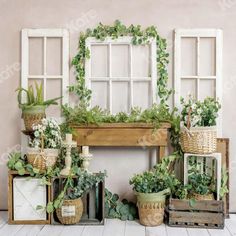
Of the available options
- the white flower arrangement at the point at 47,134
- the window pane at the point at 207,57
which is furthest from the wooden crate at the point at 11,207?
the window pane at the point at 207,57

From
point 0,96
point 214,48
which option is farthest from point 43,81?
point 214,48

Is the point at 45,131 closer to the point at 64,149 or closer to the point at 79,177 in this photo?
the point at 64,149

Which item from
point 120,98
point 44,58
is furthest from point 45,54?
point 120,98

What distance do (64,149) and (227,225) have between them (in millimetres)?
1774

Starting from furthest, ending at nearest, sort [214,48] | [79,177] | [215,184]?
[214,48]
[215,184]
[79,177]

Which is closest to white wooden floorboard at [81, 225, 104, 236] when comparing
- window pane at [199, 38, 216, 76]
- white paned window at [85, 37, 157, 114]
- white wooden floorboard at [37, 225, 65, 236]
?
white wooden floorboard at [37, 225, 65, 236]

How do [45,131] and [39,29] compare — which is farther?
[39,29]

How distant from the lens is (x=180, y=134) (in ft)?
13.0

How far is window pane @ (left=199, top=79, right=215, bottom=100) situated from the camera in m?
4.20

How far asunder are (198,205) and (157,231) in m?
0.47

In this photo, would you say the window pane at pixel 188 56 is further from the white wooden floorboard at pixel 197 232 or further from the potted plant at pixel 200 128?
the white wooden floorboard at pixel 197 232

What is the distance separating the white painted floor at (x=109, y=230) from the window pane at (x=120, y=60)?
158cm

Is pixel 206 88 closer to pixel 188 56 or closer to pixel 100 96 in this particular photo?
pixel 188 56

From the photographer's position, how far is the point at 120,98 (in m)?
4.22
